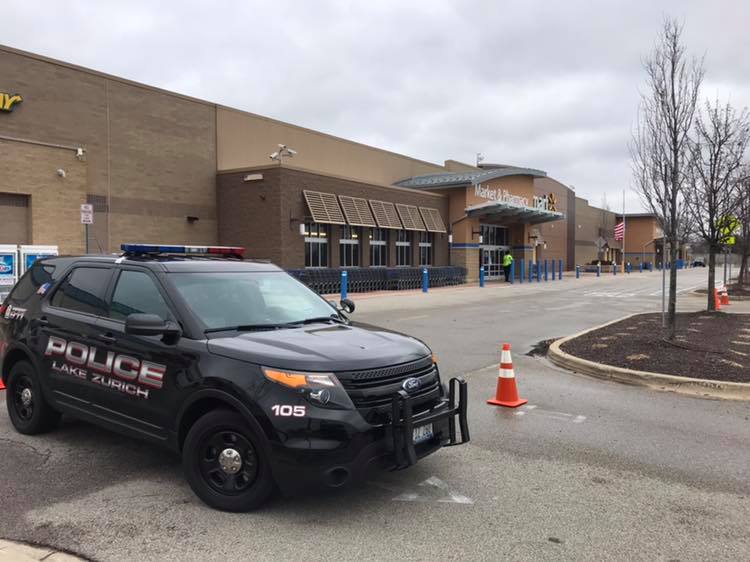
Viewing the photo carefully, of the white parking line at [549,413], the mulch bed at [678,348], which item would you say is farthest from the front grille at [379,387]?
the mulch bed at [678,348]

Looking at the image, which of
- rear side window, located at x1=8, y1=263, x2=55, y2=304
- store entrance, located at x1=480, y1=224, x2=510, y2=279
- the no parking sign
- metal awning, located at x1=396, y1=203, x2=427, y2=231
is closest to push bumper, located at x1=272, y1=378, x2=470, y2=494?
A: rear side window, located at x1=8, y1=263, x2=55, y2=304

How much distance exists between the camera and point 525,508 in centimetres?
427

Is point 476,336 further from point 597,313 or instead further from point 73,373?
point 73,373

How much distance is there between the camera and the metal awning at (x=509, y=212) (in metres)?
35.3

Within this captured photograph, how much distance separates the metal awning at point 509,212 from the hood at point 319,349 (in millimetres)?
31152

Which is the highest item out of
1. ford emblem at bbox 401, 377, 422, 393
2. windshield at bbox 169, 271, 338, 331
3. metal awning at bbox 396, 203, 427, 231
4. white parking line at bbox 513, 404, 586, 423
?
metal awning at bbox 396, 203, 427, 231

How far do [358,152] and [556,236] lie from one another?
32607mm

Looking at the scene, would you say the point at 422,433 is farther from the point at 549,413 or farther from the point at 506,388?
the point at 506,388

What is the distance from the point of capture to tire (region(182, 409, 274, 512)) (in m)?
4.02

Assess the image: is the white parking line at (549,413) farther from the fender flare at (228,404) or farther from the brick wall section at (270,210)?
the brick wall section at (270,210)

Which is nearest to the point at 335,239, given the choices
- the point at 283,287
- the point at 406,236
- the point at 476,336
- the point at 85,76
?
the point at 406,236

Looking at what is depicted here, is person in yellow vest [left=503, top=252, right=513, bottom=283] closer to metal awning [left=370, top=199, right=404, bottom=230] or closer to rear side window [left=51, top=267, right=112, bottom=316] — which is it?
metal awning [left=370, top=199, right=404, bottom=230]

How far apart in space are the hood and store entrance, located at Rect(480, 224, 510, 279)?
116 ft

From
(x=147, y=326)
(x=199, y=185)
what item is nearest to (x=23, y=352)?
(x=147, y=326)
